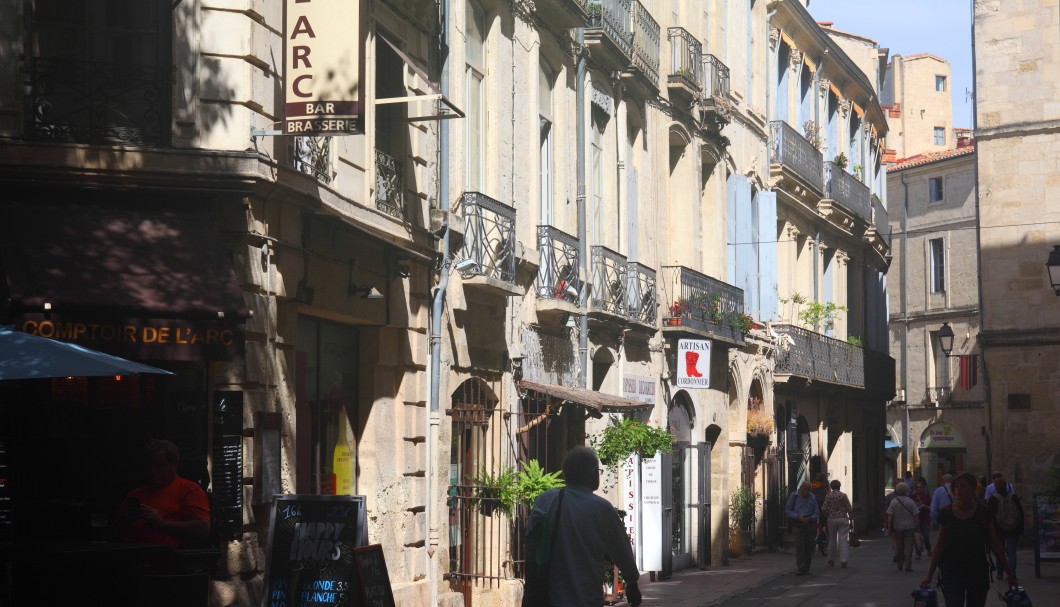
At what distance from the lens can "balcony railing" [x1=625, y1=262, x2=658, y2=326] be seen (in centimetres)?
2197

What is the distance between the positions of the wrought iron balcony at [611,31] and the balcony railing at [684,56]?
246cm

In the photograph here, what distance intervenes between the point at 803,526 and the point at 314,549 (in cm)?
1428

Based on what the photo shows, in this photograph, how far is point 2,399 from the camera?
35.5 feet

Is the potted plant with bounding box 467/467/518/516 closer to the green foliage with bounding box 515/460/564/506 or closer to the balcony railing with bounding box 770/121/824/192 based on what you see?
the green foliage with bounding box 515/460/564/506

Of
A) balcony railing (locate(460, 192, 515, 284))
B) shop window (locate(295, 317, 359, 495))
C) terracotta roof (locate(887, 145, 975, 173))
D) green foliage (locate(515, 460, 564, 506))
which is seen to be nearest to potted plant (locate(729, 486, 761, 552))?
balcony railing (locate(460, 192, 515, 284))

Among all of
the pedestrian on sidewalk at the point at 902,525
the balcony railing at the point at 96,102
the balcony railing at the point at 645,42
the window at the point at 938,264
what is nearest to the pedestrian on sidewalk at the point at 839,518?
the pedestrian on sidewalk at the point at 902,525

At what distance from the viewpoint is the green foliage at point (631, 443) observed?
18719mm

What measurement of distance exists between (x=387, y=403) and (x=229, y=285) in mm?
4269

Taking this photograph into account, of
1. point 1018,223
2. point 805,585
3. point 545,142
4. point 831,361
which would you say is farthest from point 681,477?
point 1018,223

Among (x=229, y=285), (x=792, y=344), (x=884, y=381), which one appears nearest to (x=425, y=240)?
(x=229, y=285)

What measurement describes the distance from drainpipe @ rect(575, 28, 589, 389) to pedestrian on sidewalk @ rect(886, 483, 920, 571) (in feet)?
21.8

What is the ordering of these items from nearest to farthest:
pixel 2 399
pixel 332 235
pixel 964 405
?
pixel 2 399
pixel 332 235
pixel 964 405

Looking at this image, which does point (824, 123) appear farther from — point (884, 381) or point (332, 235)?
point (332, 235)

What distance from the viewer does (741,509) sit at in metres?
27.8
